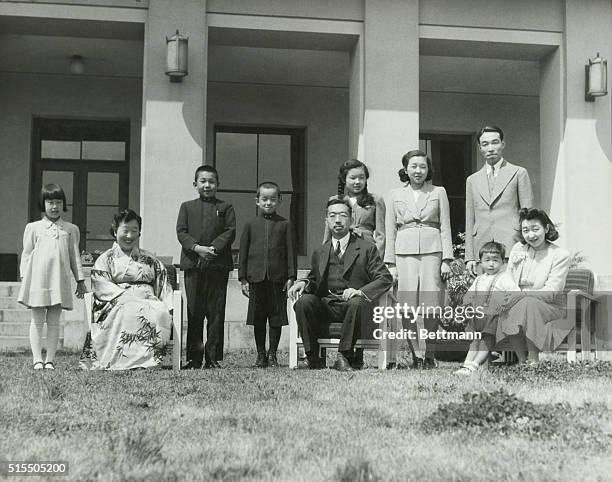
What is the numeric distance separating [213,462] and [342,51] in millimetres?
8010

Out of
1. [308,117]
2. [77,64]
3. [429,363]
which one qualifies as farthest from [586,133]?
[77,64]

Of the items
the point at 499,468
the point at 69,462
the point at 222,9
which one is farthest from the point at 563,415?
the point at 222,9

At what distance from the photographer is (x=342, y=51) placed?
10461 mm

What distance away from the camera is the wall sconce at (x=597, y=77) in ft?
32.0

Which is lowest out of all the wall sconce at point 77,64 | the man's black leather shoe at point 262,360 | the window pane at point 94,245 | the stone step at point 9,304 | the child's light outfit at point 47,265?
the man's black leather shoe at point 262,360

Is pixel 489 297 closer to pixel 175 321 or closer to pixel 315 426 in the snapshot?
pixel 175 321

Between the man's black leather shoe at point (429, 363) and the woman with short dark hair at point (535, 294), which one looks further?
the man's black leather shoe at point (429, 363)

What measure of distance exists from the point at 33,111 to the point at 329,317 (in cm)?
779

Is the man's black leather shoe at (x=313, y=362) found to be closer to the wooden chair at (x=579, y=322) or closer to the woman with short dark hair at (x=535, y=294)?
the woman with short dark hair at (x=535, y=294)

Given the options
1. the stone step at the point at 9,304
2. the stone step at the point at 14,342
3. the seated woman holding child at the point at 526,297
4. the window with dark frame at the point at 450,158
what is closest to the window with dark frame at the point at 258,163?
the window with dark frame at the point at 450,158

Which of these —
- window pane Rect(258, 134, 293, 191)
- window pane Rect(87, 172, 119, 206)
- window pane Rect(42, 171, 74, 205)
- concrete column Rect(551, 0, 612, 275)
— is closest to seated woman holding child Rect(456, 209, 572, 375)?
concrete column Rect(551, 0, 612, 275)

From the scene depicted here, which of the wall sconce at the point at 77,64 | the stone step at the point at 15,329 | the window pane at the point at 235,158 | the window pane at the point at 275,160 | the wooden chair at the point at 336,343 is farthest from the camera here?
the window pane at the point at 275,160

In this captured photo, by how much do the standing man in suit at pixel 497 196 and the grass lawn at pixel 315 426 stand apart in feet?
4.28

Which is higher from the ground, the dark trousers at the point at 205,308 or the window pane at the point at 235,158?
the window pane at the point at 235,158
